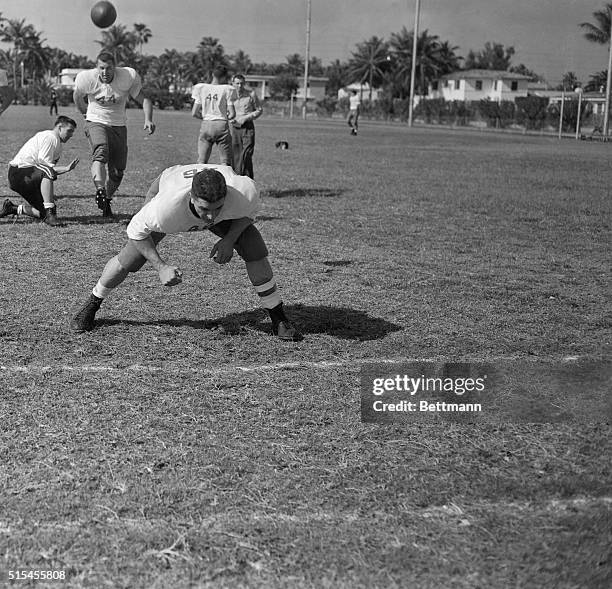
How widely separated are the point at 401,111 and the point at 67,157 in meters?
74.4

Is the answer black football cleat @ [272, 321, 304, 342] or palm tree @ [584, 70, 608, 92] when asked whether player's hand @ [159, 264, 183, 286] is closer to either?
black football cleat @ [272, 321, 304, 342]

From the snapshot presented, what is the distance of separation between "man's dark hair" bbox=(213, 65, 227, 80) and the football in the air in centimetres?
158

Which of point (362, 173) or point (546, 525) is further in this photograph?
point (362, 173)

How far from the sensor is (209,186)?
5.57m

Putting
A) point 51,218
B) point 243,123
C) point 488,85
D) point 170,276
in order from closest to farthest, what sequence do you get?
1. point 170,276
2. point 51,218
3. point 243,123
4. point 488,85

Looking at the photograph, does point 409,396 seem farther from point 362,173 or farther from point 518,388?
point 362,173

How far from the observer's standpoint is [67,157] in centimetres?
2184

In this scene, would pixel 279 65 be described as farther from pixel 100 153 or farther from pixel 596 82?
pixel 100 153

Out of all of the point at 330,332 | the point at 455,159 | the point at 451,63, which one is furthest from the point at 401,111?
the point at 330,332

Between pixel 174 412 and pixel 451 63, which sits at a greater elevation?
pixel 451 63

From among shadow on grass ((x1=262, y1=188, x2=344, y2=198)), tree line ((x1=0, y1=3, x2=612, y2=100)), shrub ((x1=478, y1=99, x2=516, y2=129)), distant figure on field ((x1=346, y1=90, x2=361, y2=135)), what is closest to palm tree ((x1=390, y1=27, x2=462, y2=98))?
tree line ((x1=0, y1=3, x2=612, y2=100))

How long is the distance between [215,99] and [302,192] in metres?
3.22

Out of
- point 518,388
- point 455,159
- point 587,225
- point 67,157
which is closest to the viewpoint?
point 518,388

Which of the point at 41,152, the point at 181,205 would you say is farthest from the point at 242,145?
the point at 181,205
